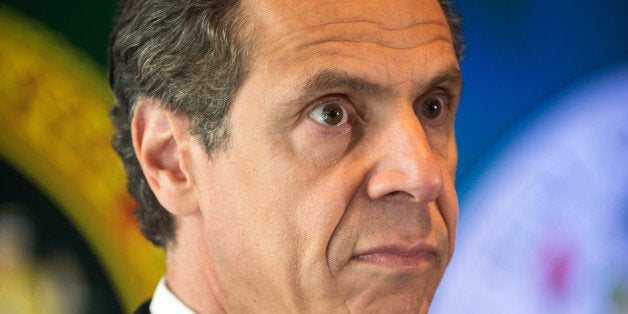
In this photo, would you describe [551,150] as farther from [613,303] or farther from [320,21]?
[320,21]

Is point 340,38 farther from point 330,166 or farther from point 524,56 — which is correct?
point 524,56

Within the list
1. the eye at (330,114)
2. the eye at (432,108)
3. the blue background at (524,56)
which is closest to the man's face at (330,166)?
the eye at (330,114)

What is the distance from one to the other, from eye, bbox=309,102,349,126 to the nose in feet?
0.26

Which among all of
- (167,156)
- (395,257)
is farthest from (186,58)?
(395,257)

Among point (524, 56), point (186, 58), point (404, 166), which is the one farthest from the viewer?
point (524, 56)

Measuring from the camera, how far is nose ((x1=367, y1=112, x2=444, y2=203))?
1.80 meters

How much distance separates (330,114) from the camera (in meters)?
1.87

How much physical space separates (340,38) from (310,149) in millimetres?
218

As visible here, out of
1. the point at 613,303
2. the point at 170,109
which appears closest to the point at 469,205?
the point at 613,303

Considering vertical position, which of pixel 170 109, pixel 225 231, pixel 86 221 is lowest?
pixel 86 221

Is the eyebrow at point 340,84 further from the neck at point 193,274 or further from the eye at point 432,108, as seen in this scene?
the neck at point 193,274

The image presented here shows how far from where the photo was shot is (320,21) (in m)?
1.86

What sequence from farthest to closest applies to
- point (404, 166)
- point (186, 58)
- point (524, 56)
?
1. point (524, 56)
2. point (186, 58)
3. point (404, 166)

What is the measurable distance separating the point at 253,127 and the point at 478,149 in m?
1.31
